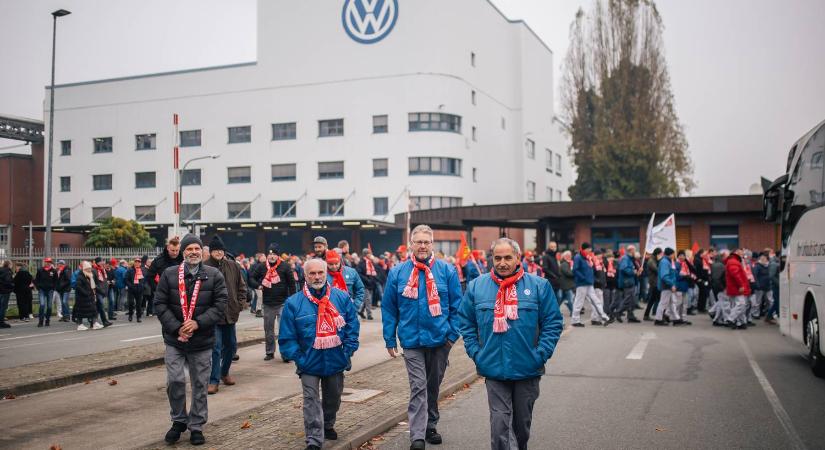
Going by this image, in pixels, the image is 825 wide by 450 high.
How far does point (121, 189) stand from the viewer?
202ft

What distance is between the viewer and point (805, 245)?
36.0 ft

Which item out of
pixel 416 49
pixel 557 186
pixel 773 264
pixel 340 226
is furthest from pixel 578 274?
pixel 557 186

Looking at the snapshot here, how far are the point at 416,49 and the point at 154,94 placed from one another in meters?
23.6

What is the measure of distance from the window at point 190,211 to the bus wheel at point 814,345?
174 ft

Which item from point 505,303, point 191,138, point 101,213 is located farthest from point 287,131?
point 505,303

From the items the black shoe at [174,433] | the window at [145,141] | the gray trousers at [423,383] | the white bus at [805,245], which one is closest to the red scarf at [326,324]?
the gray trousers at [423,383]

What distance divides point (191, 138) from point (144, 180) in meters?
5.88

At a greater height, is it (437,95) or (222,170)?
(437,95)

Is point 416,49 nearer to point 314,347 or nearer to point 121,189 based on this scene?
point 121,189

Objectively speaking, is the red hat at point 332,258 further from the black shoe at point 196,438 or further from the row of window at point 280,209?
the row of window at point 280,209

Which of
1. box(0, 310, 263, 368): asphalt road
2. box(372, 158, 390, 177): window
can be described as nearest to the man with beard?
box(0, 310, 263, 368): asphalt road

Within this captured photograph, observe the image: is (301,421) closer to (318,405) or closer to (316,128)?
(318,405)

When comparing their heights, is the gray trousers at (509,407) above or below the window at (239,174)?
below

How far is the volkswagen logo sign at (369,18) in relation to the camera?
180 feet
